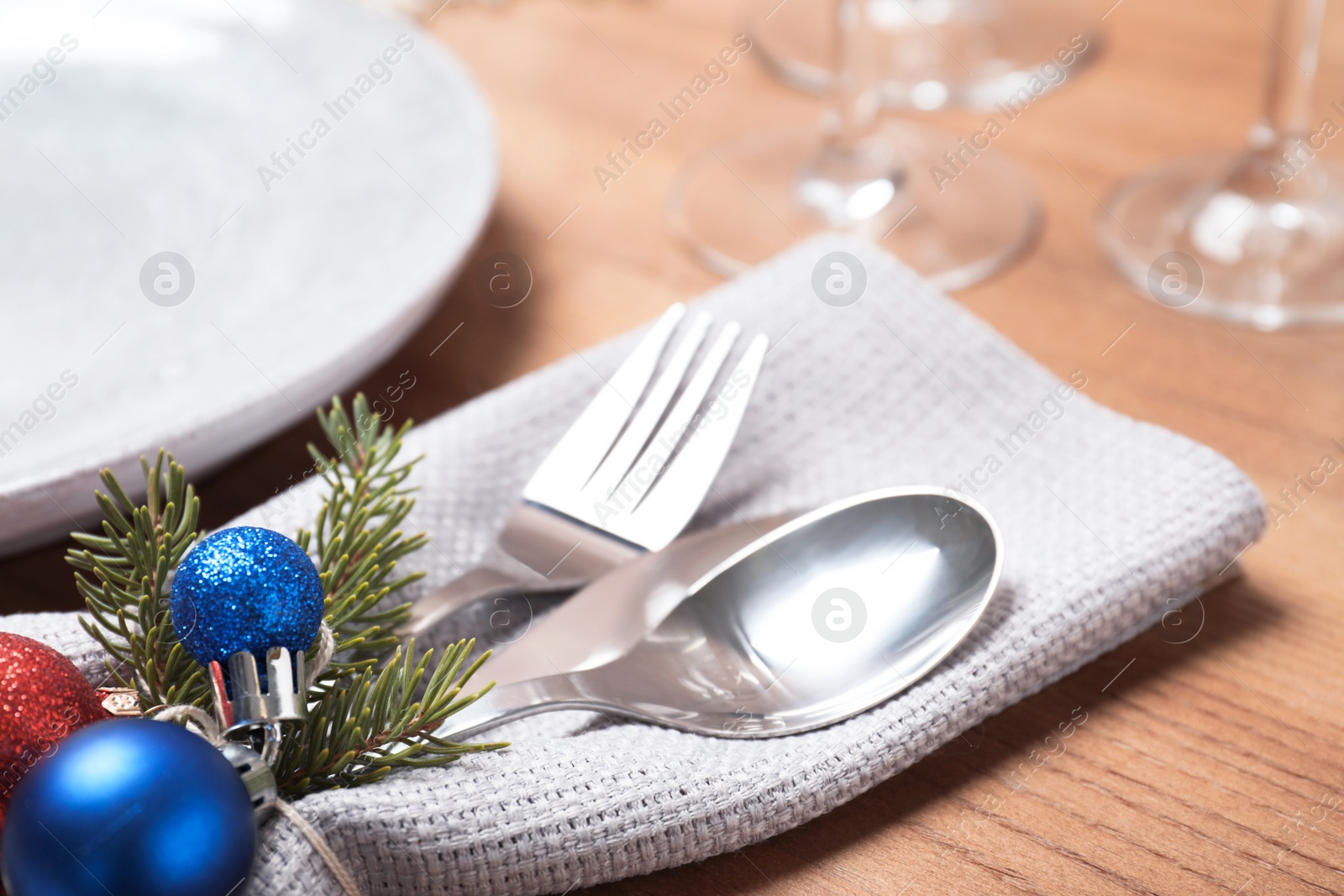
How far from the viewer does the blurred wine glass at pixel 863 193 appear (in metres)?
0.55

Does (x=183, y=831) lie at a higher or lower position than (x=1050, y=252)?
higher

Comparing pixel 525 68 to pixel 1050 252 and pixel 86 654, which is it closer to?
pixel 1050 252

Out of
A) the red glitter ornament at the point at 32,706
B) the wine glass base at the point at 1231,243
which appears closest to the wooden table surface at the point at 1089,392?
the wine glass base at the point at 1231,243

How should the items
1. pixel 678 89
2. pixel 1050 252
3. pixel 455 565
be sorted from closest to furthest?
pixel 455 565
pixel 1050 252
pixel 678 89

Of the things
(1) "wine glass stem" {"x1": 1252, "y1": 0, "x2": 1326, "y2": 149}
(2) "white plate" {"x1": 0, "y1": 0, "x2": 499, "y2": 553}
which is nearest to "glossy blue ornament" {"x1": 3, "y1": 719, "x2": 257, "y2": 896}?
(2) "white plate" {"x1": 0, "y1": 0, "x2": 499, "y2": 553}

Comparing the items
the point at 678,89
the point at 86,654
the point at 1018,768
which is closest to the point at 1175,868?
the point at 1018,768

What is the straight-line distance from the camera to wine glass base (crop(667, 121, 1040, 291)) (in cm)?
55

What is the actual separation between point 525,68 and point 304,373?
1.20 ft

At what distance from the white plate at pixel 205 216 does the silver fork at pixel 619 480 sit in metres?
0.09

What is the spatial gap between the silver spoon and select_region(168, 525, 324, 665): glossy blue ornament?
50 millimetres

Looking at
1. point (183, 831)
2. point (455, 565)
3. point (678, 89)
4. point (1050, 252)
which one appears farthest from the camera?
point (678, 89)

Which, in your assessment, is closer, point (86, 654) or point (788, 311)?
point (86, 654)

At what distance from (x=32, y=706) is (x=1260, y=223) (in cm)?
50

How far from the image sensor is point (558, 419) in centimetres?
40
